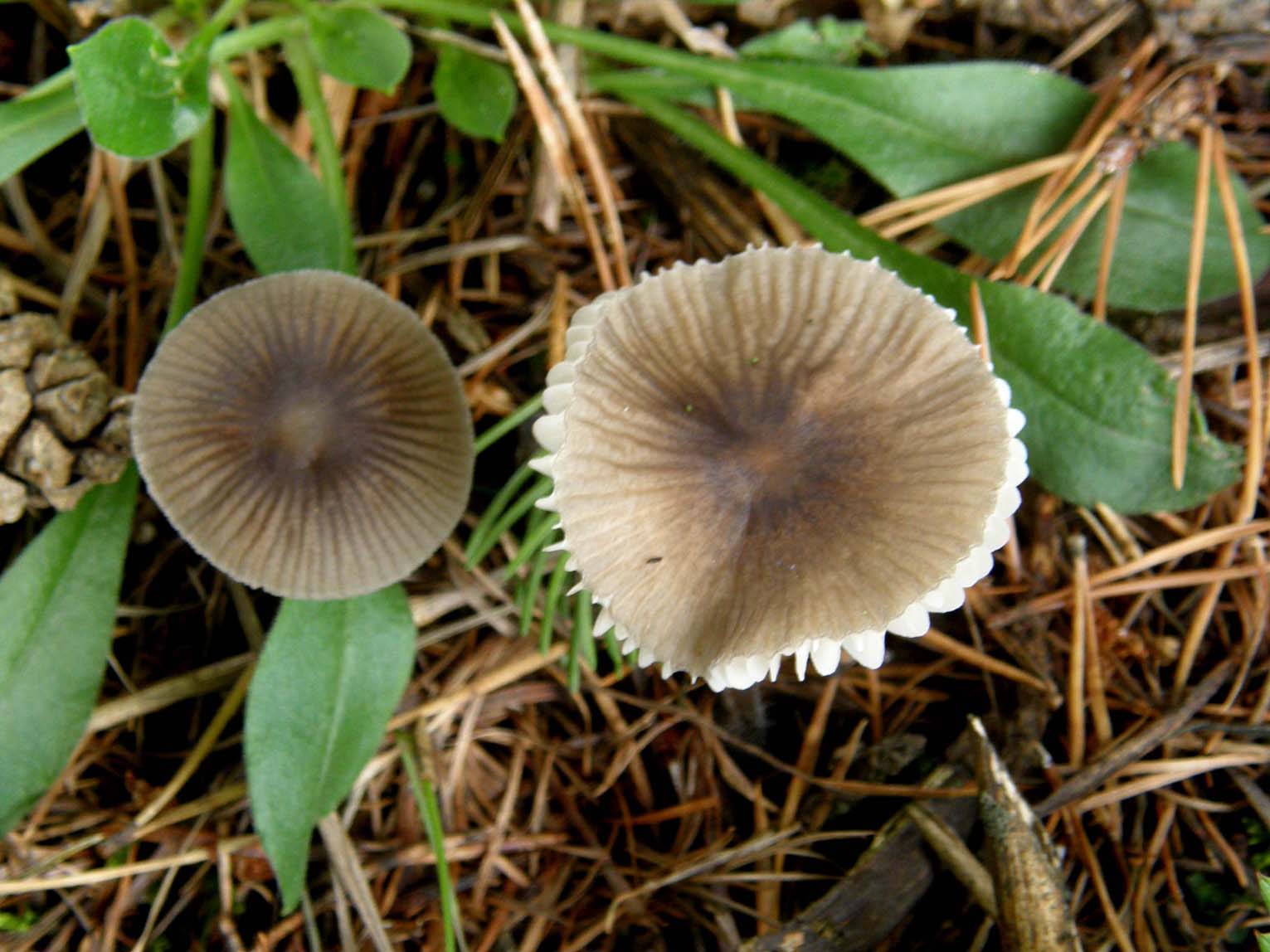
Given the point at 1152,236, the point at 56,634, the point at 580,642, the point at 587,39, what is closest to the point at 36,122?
the point at 56,634

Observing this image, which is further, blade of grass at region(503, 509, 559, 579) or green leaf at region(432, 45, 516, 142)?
green leaf at region(432, 45, 516, 142)

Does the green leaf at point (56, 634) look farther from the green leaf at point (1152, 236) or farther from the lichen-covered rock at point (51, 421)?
the green leaf at point (1152, 236)

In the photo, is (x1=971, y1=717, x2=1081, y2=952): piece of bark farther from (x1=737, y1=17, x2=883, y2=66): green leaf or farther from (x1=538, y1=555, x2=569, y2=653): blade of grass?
(x1=737, y1=17, x2=883, y2=66): green leaf

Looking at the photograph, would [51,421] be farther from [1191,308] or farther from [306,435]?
[1191,308]

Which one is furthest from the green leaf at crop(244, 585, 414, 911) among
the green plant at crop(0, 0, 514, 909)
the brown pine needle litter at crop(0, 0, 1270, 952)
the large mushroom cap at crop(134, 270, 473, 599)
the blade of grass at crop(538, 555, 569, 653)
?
the blade of grass at crop(538, 555, 569, 653)

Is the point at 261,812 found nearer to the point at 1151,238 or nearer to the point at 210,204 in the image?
the point at 210,204

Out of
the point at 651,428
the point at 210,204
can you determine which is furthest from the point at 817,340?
the point at 210,204
